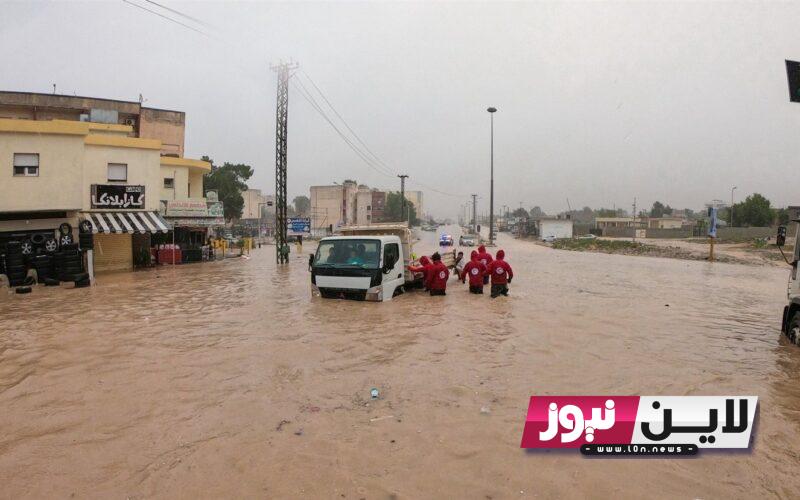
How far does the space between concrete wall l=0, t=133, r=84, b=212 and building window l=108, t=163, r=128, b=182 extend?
358 centimetres

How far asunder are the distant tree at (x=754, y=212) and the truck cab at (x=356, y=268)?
8078 cm

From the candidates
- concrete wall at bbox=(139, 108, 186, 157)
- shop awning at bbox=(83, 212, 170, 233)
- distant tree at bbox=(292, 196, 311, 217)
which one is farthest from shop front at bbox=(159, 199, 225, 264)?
distant tree at bbox=(292, 196, 311, 217)

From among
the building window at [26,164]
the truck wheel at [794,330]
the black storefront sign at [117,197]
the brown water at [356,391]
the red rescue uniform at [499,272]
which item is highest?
the building window at [26,164]

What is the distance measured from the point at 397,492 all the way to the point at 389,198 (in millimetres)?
106516

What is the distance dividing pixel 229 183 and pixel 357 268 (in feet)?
160

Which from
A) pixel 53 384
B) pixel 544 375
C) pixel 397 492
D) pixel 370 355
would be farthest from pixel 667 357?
pixel 53 384

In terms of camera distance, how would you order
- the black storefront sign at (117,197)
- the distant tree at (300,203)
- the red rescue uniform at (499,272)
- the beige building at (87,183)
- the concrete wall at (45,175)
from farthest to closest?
the distant tree at (300,203)
the black storefront sign at (117,197)
the beige building at (87,183)
the concrete wall at (45,175)
the red rescue uniform at (499,272)

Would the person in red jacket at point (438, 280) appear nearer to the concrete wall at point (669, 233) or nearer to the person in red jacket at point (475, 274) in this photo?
the person in red jacket at point (475, 274)

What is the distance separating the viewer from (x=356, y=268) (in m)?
11.6

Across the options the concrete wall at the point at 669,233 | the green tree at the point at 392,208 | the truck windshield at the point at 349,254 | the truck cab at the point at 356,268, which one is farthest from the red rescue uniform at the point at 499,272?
the green tree at the point at 392,208

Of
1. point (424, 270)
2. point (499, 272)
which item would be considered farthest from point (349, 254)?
point (499, 272)

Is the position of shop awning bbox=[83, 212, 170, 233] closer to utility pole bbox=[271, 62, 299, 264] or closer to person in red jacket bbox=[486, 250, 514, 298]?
utility pole bbox=[271, 62, 299, 264]

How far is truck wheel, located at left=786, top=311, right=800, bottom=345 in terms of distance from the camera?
771cm

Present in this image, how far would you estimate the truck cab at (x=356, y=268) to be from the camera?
1149cm
